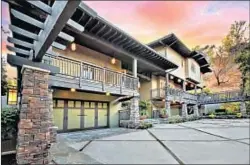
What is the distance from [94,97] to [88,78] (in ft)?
6.70

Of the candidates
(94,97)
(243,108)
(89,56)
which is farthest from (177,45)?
(94,97)

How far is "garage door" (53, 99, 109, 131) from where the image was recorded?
795 centimetres

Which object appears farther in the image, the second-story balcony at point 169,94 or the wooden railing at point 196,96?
the wooden railing at point 196,96

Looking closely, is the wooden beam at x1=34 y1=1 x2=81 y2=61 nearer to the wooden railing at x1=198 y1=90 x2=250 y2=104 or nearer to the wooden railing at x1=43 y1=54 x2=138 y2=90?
the wooden railing at x1=43 y1=54 x2=138 y2=90

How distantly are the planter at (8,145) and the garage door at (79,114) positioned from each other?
15.1 ft

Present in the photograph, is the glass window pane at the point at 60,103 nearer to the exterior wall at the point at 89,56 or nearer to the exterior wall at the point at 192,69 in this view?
the exterior wall at the point at 89,56

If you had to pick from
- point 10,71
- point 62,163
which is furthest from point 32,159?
point 10,71

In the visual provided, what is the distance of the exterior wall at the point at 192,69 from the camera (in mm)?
Result: 17344

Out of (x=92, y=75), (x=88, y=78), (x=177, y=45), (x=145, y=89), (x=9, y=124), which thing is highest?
(x=177, y=45)

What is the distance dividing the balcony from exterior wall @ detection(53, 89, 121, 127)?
3.19 ft

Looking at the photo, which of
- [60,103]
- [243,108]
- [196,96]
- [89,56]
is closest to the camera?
[60,103]

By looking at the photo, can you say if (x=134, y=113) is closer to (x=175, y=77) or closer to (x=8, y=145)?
(x=8, y=145)

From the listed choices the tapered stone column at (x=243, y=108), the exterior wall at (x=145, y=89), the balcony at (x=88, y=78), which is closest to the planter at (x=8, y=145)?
the balcony at (x=88, y=78)

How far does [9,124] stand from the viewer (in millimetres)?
3129
